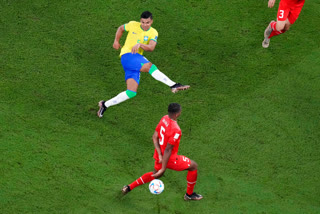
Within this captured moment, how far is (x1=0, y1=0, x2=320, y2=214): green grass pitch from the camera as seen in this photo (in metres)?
7.95

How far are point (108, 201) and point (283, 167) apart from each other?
3.27m

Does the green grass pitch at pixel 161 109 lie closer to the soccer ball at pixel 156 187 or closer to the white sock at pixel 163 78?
the soccer ball at pixel 156 187

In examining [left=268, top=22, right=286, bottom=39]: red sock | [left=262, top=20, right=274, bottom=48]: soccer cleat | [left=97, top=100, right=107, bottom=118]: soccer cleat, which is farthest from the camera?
[left=262, top=20, right=274, bottom=48]: soccer cleat

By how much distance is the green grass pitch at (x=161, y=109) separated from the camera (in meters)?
7.95

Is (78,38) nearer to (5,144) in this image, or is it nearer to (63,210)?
(5,144)

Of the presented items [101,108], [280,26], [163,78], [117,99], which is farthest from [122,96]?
[280,26]

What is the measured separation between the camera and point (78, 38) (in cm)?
1090

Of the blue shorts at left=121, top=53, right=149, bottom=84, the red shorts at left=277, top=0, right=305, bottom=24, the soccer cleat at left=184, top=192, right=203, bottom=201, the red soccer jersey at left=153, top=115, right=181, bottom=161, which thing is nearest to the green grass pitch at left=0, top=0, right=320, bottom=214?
the soccer cleat at left=184, top=192, right=203, bottom=201

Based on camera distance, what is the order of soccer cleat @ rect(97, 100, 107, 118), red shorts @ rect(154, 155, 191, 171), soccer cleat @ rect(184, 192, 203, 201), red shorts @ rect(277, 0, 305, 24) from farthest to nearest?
red shorts @ rect(277, 0, 305, 24) → soccer cleat @ rect(97, 100, 107, 118) → soccer cleat @ rect(184, 192, 203, 201) → red shorts @ rect(154, 155, 191, 171)

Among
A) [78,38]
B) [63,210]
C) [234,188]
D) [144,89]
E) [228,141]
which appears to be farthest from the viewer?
[78,38]

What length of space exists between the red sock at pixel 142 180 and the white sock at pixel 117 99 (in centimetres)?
198

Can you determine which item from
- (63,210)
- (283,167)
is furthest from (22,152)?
(283,167)

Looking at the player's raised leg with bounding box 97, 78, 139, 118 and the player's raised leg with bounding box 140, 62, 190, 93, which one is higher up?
the player's raised leg with bounding box 140, 62, 190, 93

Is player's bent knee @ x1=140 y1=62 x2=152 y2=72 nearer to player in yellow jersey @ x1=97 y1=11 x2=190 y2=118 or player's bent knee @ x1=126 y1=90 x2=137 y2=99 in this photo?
player in yellow jersey @ x1=97 y1=11 x2=190 y2=118
